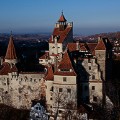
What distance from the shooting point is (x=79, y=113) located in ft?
205

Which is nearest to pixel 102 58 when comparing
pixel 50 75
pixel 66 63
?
pixel 66 63

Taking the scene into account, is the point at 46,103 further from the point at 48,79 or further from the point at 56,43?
the point at 56,43

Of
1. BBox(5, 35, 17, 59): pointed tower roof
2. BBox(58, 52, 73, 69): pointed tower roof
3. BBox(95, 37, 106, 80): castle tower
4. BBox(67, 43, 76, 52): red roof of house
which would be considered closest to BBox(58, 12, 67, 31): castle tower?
BBox(67, 43, 76, 52): red roof of house

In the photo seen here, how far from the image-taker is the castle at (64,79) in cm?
6412

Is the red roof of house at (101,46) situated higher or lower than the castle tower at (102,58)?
higher

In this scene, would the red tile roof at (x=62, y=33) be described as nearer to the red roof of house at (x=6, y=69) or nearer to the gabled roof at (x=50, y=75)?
the red roof of house at (x=6, y=69)

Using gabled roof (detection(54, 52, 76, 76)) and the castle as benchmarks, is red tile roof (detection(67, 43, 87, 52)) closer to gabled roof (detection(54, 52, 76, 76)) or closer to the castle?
the castle

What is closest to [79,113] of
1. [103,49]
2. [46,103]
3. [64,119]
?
[64,119]

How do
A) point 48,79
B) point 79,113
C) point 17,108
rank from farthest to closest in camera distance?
point 17,108 < point 48,79 < point 79,113

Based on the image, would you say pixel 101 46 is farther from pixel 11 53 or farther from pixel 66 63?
pixel 11 53

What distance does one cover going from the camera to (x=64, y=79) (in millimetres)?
63938

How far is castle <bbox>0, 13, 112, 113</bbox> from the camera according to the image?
64125mm

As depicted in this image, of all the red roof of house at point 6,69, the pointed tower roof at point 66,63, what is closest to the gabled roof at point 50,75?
the pointed tower roof at point 66,63

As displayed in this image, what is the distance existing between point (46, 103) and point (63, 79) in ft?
21.6
